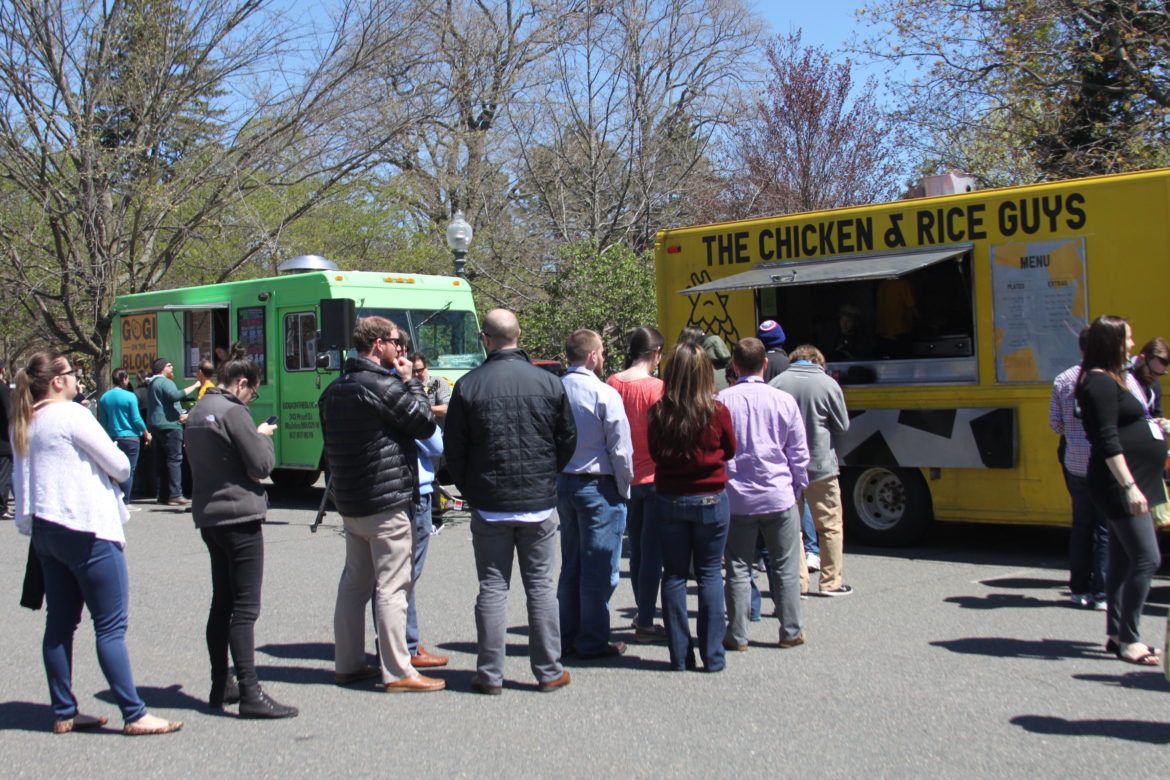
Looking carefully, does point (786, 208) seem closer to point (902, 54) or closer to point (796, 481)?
point (902, 54)

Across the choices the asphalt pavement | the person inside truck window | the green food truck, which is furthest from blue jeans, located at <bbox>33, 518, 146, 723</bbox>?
the green food truck

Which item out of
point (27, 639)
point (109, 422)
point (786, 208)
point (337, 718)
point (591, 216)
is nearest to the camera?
point (337, 718)

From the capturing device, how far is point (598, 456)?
6.10 metres

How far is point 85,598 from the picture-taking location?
16.3 feet

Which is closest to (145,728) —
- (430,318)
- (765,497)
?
(765,497)

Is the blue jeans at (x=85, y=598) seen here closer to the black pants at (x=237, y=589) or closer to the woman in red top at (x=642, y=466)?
the black pants at (x=237, y=589)

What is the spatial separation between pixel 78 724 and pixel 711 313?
6837 millimetres

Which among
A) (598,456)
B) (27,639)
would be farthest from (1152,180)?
(27,639)

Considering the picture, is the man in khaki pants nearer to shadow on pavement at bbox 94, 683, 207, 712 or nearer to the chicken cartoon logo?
the chicken cartoon logo

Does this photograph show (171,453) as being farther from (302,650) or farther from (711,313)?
(302,650)

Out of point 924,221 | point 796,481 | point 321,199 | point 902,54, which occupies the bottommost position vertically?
point 796,481

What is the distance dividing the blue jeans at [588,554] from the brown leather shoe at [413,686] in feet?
3.13

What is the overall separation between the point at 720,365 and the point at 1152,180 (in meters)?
3.60

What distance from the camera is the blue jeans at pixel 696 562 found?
5.88 meters
